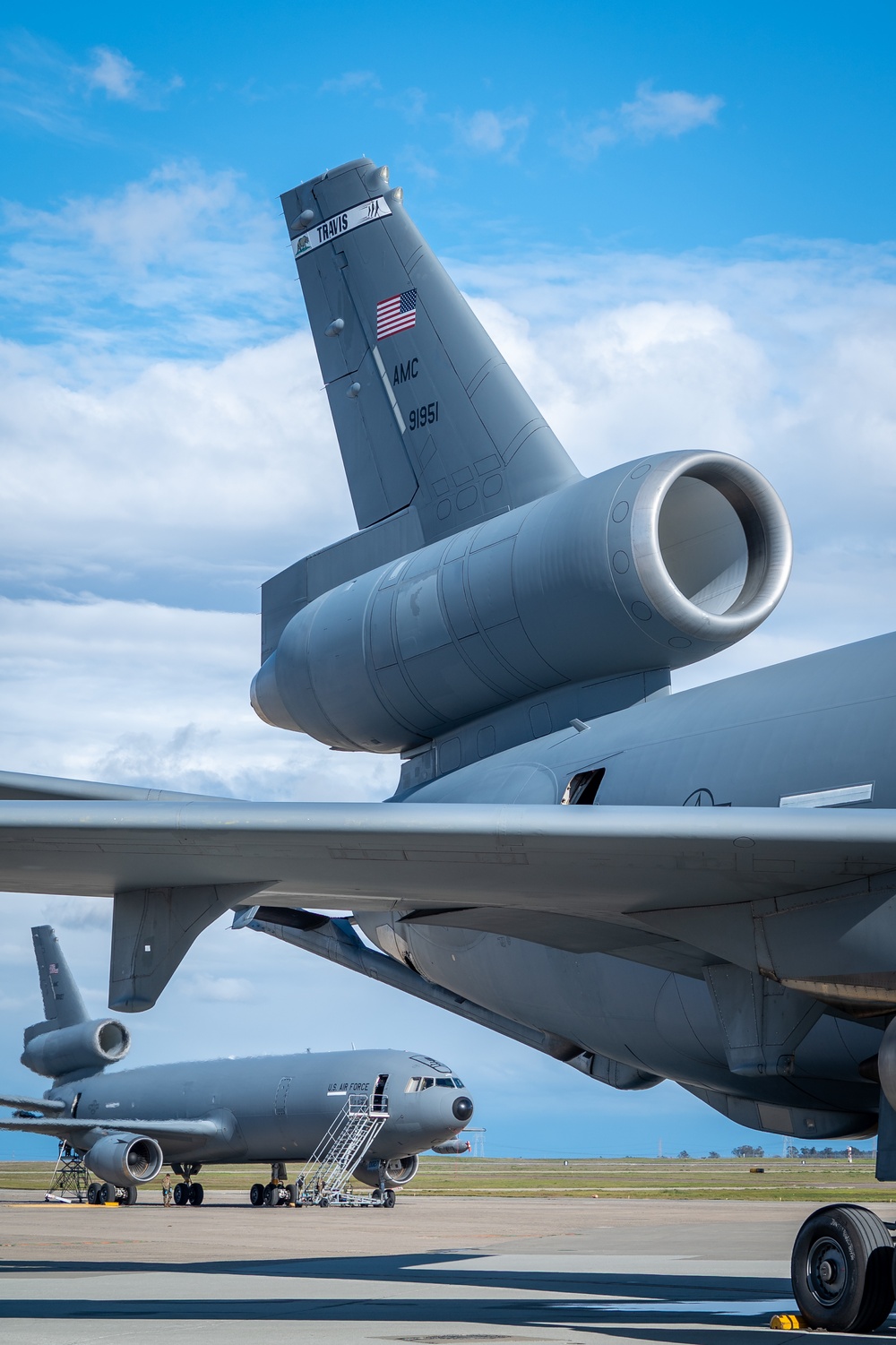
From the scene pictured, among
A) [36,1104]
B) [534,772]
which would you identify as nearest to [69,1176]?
[36,1104]

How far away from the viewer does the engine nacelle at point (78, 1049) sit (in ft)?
127

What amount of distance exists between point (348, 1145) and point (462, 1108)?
2833 mm

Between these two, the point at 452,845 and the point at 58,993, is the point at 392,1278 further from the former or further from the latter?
the point at 58,993

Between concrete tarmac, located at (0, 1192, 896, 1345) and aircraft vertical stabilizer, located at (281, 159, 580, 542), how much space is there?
5.73 m

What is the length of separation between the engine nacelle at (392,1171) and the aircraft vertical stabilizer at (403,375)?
23.9 m

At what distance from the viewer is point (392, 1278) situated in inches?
520

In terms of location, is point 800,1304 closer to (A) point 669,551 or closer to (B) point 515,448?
(A) point 669,551

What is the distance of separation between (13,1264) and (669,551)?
35.1 ft

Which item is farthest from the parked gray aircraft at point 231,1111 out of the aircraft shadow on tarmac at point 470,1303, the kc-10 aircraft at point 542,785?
the kc-10 aircraft at point 542,785

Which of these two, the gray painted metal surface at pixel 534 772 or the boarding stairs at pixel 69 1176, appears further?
the boarding stairs at pixel 69 1176

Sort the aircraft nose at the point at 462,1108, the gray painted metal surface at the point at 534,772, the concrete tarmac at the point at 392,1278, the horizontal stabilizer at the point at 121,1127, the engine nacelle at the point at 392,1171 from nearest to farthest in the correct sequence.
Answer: the gray painted metal surface at the point at 534,772
the concrete tarmac at the point at 392,1278
the aircraft nose at the point at 462,1108
the engine nacelle at the point at 392,1171
the horizontal stabilizer at the point at 121,1127

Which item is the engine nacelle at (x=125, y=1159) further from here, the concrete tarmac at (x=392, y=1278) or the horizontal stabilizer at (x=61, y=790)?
the horizontal stabilizer at (x=61, y=790)

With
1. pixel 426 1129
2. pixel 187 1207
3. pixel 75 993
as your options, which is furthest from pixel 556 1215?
pixel 75 993

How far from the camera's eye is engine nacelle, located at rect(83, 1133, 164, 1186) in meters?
33.2
